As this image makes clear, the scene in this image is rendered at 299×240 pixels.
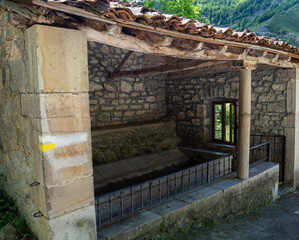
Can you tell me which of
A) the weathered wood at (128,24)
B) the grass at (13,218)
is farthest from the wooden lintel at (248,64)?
the grass at (13,218)

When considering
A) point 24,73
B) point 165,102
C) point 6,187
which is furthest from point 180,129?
point 24,73

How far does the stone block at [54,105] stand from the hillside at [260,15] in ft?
49.7

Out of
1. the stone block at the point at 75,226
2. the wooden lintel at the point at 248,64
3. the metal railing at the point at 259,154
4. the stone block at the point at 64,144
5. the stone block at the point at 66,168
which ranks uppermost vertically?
the wooden lintel at the point at 248,64

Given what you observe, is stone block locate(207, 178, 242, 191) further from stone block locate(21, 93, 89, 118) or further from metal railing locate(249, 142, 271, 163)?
stone block locate(21, 93, 89, 118)

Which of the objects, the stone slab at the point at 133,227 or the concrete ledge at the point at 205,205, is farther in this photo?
the concrete ledge at the point at 205,205

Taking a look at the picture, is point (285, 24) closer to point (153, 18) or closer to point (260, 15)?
point (260, 15)

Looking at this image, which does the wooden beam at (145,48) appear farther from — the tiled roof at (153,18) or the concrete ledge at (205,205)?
the concrete ledge at (205,205)

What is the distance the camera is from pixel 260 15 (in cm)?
1928

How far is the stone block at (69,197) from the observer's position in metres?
2.00

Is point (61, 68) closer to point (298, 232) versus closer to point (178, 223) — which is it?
point (178, 223)

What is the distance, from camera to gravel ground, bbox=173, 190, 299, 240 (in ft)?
11.6

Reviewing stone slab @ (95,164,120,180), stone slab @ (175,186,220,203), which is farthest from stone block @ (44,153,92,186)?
stone slab @ (95,164,120,180)

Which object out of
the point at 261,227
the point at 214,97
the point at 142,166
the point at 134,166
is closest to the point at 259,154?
the point at 214,97

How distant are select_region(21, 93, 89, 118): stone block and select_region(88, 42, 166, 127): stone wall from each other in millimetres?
3706
